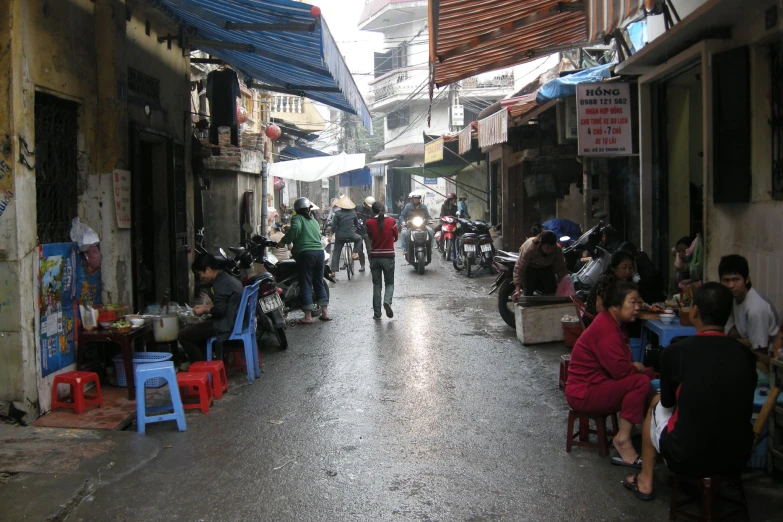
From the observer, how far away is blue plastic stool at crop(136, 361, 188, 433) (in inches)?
224

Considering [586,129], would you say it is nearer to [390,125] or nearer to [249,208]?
[249,208]

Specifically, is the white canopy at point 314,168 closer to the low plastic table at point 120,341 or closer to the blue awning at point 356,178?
the blue awning at point 356,178

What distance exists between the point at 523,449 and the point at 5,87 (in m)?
4.78

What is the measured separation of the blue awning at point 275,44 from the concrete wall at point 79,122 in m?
0.77

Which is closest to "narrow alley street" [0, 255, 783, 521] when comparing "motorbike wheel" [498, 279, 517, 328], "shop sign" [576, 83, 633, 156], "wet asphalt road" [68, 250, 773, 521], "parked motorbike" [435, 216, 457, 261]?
"wet asphalt road" [68, 250, 773, 521]

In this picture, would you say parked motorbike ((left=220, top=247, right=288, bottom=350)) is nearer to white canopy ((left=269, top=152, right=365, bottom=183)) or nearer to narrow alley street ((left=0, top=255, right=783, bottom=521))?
narrow alley street ((left=0, top=255, right=783, bottom=521))

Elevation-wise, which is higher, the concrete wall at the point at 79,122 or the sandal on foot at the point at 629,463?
the concrete wall at the point at 79,122

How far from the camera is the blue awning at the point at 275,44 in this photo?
717cm

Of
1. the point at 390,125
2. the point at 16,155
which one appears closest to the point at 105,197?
the point at 16,155

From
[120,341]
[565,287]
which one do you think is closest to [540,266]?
[565,287]

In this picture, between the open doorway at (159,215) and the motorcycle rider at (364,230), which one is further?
the motorcycle rider at (364,230)

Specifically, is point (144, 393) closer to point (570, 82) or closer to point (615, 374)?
point (615, 374)

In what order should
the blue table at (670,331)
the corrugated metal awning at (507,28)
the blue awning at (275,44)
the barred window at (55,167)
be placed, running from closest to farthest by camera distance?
the blue table at (670,331), the barred window at (55,167), the corrugated metal awning at (507,28), the blue awning at (275,44)

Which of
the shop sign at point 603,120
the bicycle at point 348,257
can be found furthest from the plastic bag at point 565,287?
the bicycle at point 348,257
